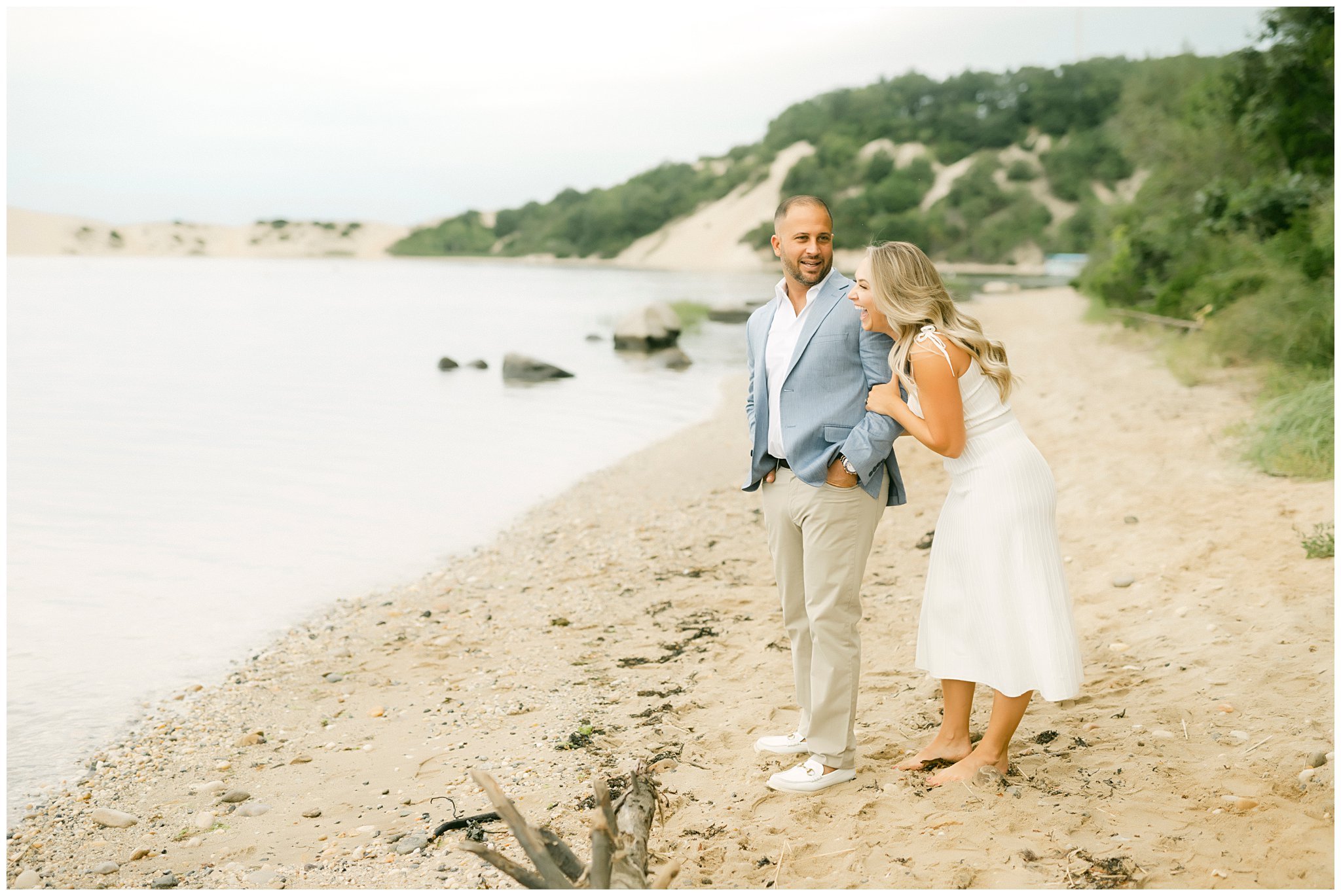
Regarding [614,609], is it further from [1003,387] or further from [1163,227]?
[1163,227]

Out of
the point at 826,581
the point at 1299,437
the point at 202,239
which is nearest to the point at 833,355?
the point at 826,581

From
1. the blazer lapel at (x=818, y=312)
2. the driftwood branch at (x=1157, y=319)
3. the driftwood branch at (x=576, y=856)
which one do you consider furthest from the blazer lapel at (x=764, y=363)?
the driftwood branch at (x=1157, y=319)

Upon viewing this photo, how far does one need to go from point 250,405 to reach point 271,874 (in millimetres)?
17184

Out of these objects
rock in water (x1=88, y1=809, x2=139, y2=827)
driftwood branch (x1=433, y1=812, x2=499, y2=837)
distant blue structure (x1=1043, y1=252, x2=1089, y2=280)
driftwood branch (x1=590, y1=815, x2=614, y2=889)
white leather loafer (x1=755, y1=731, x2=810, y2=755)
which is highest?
distant blue structure (x1=1043, y1=252, x2=1089, y2=280)

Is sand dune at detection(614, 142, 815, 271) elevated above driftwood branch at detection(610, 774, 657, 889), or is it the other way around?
sand dune at detection(614, 142, 815, 271)

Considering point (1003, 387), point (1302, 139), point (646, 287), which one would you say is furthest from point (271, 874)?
point (646, 287)

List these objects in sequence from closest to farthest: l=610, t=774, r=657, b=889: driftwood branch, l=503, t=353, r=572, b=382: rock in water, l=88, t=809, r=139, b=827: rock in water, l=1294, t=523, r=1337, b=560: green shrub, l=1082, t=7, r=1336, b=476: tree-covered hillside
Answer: l=610, t=774, r=657, b=889: driftwood branch < l=88, t=809, r=139, b=827: rock in water < l=1294, t=523, r=1337, b=560: green shrub < l=1082, t=7, r=1336, b=476: tree-covered hillside < l=503, t=353, r=572, b=382: rock in water

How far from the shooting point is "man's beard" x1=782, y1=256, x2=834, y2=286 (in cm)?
376

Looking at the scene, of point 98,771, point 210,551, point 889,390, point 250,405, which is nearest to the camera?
point 889,390

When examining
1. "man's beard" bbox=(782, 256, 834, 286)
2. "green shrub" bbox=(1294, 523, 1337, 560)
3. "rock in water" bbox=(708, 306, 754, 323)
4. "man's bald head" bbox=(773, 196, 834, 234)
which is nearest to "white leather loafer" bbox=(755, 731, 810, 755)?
"man's beard" bbox=(782, 256, 834, 286)

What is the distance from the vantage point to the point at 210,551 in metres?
Answer: 9.60

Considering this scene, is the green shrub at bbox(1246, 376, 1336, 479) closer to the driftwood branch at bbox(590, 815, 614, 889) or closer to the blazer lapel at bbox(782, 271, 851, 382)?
the blazer lapel at bbox(782, 271, 851, 382)

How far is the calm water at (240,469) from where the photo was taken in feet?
23.3

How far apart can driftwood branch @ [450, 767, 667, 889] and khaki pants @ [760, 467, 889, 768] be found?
1.02m
